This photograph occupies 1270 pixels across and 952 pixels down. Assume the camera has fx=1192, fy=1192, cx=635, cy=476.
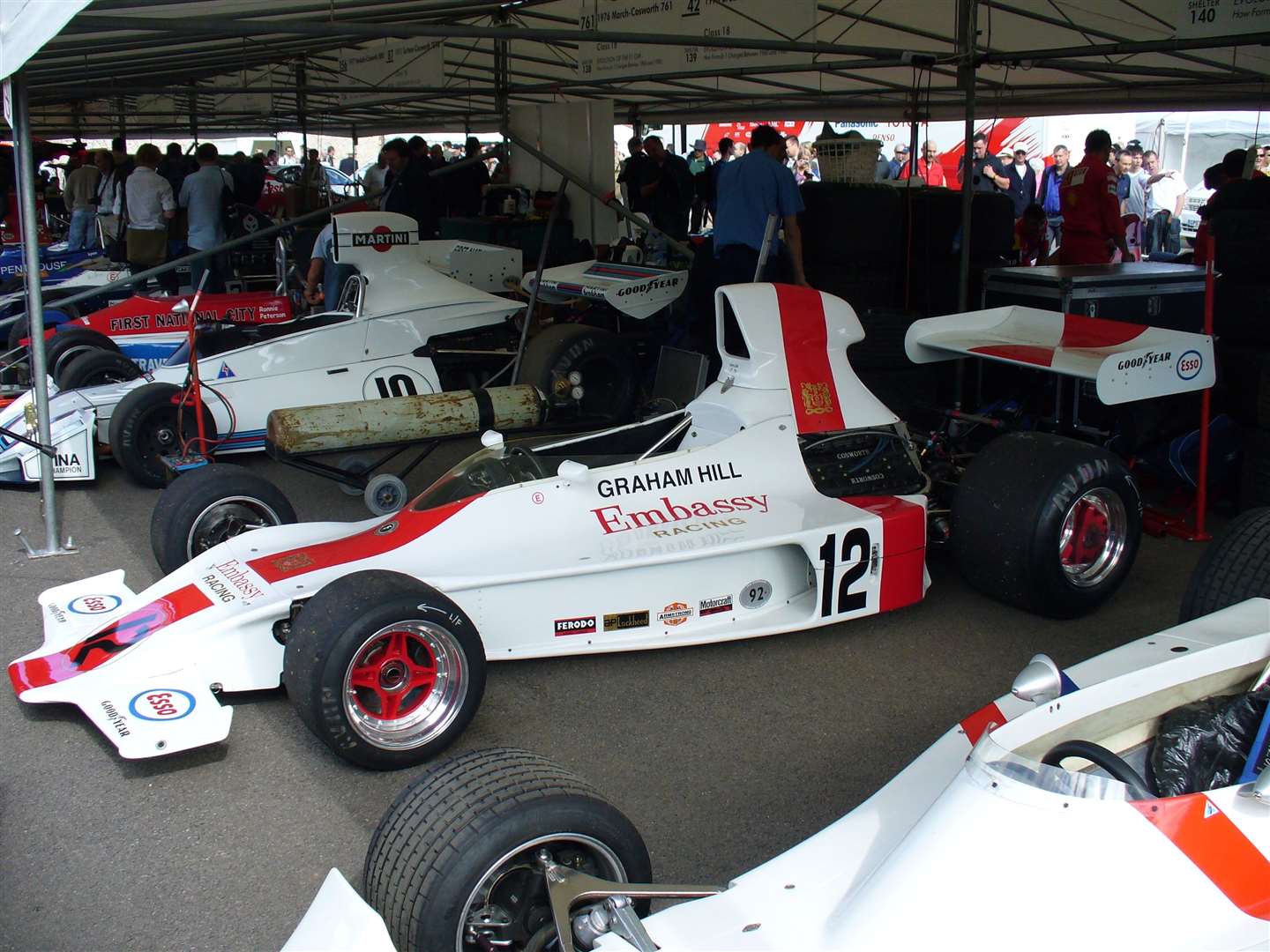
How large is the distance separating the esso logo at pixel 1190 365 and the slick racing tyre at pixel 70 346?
711 cm

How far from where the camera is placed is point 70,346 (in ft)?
29.2

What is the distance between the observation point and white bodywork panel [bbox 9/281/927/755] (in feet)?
13.3

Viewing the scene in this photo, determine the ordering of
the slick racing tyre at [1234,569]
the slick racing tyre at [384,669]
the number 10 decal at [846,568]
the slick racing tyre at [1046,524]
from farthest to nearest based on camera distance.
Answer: the slick racing tyre at [1046,524] < the number 10 decal at [846,568] < the slick racing tyre at [1234,569] < the slick racing tyre at [384,669]

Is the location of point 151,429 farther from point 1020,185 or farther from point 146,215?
point 1020,185

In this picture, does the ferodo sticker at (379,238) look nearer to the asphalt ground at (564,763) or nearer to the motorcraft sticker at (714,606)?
the asphalt ground at (564,763)

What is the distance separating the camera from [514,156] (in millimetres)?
13719

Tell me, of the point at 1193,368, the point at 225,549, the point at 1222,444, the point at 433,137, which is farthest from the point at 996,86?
the point at 433,137

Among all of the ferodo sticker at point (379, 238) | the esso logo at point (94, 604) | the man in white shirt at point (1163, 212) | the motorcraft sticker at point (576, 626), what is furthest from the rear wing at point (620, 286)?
the man in white shirt at point (1163, 212)

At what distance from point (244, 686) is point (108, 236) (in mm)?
12125

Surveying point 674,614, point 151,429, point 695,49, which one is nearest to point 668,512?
point 674,614

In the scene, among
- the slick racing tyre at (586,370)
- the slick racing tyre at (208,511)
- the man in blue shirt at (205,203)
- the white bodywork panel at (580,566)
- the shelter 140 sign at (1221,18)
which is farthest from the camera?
the man in blue shirt at (205,203)

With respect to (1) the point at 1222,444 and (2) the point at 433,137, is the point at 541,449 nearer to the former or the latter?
(1) the point at 1222,444

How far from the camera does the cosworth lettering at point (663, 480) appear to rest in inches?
182

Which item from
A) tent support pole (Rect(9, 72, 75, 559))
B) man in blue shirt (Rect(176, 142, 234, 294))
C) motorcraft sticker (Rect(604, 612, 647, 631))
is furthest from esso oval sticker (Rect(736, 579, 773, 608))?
man in blue shirt (Rect(176, 142, 234, 294))
